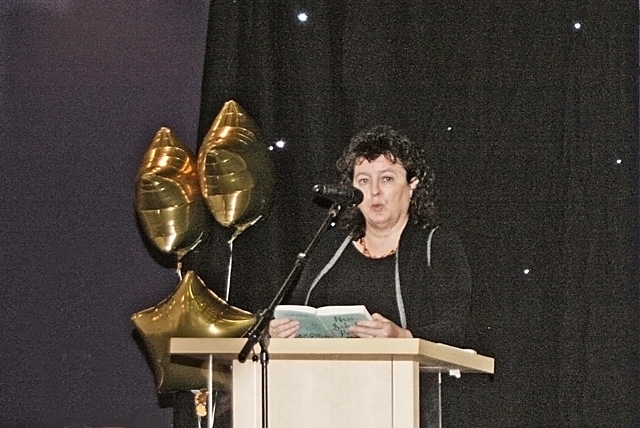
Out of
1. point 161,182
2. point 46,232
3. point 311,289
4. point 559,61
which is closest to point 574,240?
point 559,61

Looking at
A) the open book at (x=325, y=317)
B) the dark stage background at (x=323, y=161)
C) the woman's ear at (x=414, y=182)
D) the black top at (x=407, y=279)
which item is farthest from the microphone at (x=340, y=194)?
the dark stage background at (x=323, y=161)

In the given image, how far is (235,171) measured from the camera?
12.1ft

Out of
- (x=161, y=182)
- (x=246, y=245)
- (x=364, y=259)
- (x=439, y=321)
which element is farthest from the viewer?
(x=246, y=245)

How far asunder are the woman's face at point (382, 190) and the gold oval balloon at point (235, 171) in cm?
45

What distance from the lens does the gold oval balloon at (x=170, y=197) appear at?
12.1 feet

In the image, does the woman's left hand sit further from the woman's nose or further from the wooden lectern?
the woman's nose

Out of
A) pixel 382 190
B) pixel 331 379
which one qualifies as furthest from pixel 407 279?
pixel 331 379

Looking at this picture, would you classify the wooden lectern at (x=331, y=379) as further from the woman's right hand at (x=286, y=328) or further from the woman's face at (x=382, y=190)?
the woman's face at (x=382, y=190)

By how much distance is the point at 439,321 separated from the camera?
319cm

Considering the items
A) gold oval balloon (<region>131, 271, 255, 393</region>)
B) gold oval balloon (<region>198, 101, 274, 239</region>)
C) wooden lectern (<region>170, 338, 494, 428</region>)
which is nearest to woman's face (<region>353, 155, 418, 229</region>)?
gold oval balloon (<region>198, 101, 274, 239</region>)

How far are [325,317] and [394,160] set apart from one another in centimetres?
88

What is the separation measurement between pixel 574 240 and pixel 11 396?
2.07 m

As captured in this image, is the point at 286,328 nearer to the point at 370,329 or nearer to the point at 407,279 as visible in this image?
the point at 370,329

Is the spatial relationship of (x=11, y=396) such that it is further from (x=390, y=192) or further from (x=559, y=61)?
(x=559, y=61)
